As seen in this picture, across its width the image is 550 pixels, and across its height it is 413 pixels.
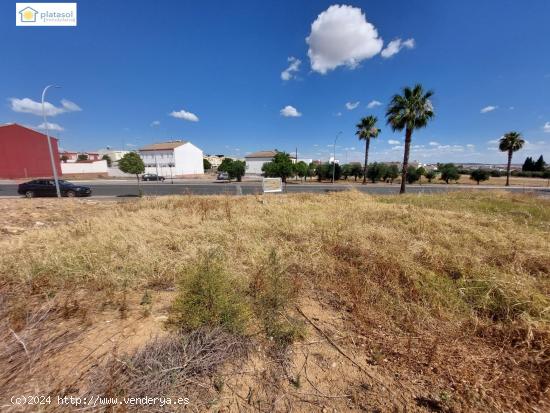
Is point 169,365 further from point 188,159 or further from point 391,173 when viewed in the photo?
point 188,159

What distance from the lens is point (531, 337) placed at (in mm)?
2604

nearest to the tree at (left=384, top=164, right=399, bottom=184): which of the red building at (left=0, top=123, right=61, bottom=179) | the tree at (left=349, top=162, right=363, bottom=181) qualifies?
the tree at (left=349, top=162, right=363, bottom=181)

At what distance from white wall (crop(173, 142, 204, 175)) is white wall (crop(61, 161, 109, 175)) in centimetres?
1612

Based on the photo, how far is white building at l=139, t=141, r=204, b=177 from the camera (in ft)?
177

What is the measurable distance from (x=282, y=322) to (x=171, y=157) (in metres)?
58.9

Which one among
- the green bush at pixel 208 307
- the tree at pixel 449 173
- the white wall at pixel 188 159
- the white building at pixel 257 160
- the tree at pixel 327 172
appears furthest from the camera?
the white building at pixel 257 160

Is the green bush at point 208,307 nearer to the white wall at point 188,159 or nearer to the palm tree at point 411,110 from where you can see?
the palm tree at point 411,110

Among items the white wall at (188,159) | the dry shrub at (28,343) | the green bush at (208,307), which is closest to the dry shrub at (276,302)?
the green bush at (208,307)

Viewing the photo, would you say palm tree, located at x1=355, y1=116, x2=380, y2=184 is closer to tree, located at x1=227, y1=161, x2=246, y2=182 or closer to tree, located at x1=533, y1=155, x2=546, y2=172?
tree, located at x1=227, y1=161, x2=246, y2=182

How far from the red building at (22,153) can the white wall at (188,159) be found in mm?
22932

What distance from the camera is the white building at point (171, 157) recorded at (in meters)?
53.8

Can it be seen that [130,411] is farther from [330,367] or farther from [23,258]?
[23,258]

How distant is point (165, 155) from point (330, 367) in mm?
60845

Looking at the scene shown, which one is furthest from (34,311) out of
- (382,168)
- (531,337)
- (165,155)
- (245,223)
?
(165,155)
